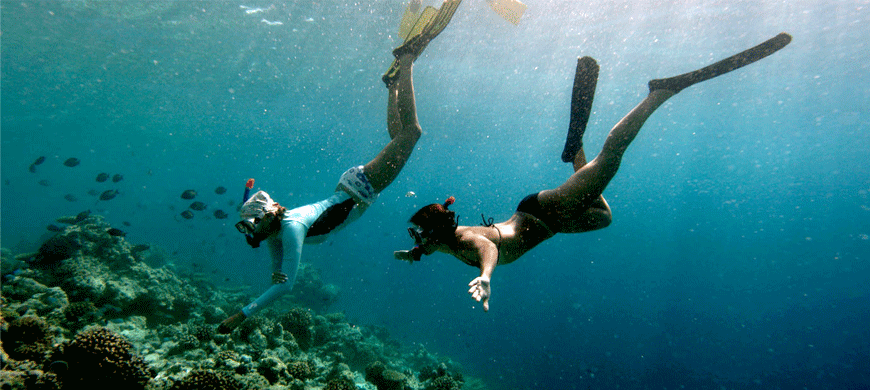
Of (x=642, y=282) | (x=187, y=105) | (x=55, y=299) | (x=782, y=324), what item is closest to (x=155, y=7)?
(x=55, y=299)

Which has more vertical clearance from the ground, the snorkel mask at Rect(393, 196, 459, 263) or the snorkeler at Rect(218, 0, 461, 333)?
the snorkeler at Rect(218, 0, 461, 333)

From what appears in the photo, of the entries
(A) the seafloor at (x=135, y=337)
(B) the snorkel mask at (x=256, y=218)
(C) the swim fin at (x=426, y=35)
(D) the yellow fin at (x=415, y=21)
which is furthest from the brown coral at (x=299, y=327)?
(D) the yellow fin at (x=415, y=21)

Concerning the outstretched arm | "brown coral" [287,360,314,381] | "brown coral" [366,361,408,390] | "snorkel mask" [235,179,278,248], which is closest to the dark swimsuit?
the outstretched arm

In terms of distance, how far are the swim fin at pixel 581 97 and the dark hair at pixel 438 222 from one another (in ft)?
7.20

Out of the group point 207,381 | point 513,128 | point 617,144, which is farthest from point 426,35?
point 513,128

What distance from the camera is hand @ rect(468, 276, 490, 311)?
2021 mm

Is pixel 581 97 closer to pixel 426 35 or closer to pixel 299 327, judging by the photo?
pixel 426 35

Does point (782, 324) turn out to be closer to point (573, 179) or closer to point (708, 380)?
point (708, 380)

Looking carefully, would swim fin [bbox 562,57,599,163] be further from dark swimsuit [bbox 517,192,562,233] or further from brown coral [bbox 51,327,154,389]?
brown coral [bbox 51,327,154,389]

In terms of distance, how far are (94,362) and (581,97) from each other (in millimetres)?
5745

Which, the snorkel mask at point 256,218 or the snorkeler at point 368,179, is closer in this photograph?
the snorkel mask at point 256,218

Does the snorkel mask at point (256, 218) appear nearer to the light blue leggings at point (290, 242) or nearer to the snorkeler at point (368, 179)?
the snorkeler at point (368, 179)

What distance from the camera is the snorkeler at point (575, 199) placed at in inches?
121

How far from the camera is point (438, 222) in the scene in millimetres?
2902
